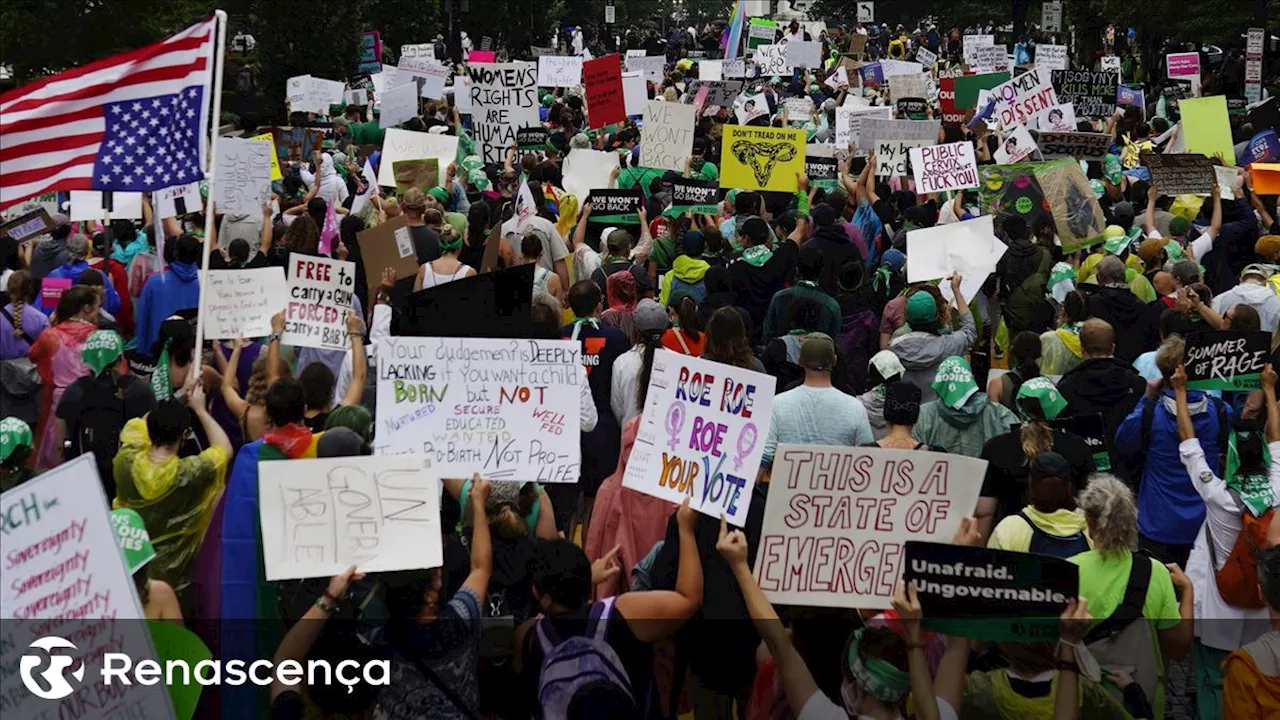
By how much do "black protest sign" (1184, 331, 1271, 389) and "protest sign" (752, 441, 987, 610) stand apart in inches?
97.4

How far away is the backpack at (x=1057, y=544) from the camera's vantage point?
19.5 ft

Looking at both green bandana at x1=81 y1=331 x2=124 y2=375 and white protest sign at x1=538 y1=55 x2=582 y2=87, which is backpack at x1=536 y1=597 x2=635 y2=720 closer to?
green bandana at x1=81 y1=331 x2=124 y2=375

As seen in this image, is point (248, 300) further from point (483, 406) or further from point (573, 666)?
point (573, 666)

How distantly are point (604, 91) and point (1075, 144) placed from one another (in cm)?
579

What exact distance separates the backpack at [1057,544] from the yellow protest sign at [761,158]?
8.56 meters

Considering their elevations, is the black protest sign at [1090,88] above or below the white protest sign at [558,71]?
below

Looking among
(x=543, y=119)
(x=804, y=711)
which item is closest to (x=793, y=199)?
(x=804, y=711)

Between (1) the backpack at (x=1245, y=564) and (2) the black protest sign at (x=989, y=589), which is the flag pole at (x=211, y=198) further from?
(1) the backpack at (x=1245, y=564)

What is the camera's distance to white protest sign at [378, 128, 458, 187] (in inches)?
634

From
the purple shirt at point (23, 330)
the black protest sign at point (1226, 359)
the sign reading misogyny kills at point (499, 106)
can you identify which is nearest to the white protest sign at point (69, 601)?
the black protest sign at point (1226, 359)

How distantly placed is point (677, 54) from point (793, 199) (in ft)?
137

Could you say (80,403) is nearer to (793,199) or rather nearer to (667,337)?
(667,337)

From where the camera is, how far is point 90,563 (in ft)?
14.6

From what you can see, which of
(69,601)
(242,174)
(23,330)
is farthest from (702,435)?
(242,174)
